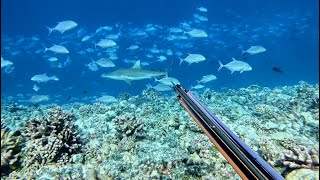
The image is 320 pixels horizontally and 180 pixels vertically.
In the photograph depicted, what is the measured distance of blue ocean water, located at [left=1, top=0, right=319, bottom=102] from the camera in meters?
50.3

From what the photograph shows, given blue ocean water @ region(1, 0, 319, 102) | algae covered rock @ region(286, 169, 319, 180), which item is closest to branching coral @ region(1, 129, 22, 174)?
algae covered rock @ region(286, 169, 319, 180)

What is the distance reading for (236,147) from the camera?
2260 mm

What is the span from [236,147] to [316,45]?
10218 cm

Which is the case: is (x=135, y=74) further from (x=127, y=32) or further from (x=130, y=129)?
(x=127, y=32)

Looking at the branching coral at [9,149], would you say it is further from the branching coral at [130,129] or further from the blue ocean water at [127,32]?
the blue ocean water at [127,32]

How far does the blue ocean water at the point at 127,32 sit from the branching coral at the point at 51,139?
38312 mm

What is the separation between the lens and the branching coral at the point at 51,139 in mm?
5418

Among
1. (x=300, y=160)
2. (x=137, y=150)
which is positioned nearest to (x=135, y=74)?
(x=137, y=150)

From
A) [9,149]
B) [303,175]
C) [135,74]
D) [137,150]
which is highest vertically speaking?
[135,74]

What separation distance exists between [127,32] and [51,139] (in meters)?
48.3

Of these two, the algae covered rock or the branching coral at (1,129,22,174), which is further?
the branching coral at (1,129,22,174)

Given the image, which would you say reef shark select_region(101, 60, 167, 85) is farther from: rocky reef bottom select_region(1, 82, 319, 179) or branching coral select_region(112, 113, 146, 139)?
branching coral select_region(112, 113, 146, 139)

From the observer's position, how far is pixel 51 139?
5.60 metres

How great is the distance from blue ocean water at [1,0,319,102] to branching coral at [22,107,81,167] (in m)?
38.3
